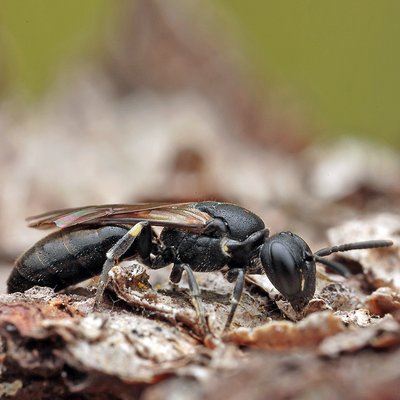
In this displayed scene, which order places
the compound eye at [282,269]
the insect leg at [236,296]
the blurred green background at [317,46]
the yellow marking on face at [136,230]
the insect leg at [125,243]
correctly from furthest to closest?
the blurred green background at [317,46]
the yellow marking on face at [136,230]
the insect leg at [125,243]
the compound eye at [282,269]
the insect leg at [236,296]

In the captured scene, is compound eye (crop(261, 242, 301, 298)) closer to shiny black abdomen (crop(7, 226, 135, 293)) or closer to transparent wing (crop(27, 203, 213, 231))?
transparent wing (crop(27, 203, 213, 231))

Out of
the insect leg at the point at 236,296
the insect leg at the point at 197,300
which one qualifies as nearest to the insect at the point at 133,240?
the insect leg at the point at 197,300

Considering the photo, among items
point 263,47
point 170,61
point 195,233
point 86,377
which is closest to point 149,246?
point 195,233

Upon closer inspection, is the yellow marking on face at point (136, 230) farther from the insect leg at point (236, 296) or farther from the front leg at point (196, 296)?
the insect leg at point (236, 296)

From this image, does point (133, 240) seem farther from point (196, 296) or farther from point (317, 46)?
point (317, 46)

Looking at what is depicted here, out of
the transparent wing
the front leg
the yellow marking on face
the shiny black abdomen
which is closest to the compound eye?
the front leg

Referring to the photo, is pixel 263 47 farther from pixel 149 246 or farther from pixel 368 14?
pixel 149 246
